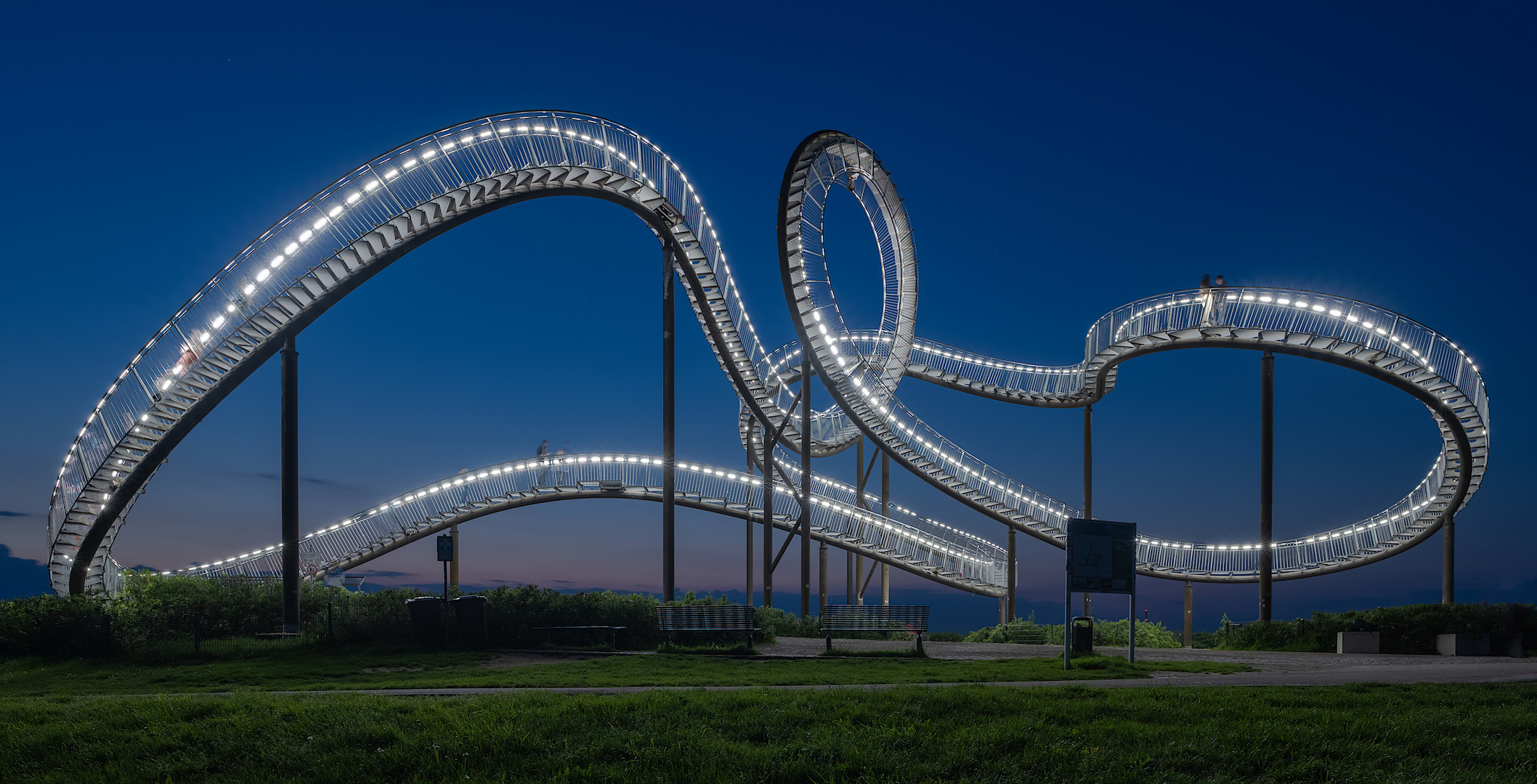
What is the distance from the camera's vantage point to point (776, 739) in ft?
28.5

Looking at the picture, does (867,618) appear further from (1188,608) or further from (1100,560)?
(1188,608)

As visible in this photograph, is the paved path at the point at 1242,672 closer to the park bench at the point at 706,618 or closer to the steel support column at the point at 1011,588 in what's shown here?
the park bench at the point at 706,618

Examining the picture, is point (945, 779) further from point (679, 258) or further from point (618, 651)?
point (679, 258)

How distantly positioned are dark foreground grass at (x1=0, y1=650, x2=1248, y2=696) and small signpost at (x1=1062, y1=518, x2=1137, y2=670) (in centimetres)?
122

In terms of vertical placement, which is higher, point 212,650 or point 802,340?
point 802,340

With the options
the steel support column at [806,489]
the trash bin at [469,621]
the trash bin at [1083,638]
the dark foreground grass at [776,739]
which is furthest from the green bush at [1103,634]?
the dark foreground grass at [776,739]

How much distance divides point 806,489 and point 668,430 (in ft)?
14.4

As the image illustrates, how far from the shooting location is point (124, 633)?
1892cm

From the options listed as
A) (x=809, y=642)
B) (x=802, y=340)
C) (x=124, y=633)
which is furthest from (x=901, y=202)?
(x=124, y=633)

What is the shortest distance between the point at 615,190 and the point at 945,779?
21572mm

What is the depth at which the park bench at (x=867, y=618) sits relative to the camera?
66.2 feet

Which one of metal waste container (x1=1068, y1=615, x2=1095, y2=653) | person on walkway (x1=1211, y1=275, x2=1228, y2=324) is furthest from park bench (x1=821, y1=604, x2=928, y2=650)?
person on walkway (x1=1211, y1=275, x2=1228, y2=324)

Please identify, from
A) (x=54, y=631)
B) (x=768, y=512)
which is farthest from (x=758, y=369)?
(x=54, y=631)

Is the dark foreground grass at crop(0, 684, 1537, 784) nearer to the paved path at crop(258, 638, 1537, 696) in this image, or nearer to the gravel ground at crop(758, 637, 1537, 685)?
the paved path at crop(258, 638, 1537, 696)
